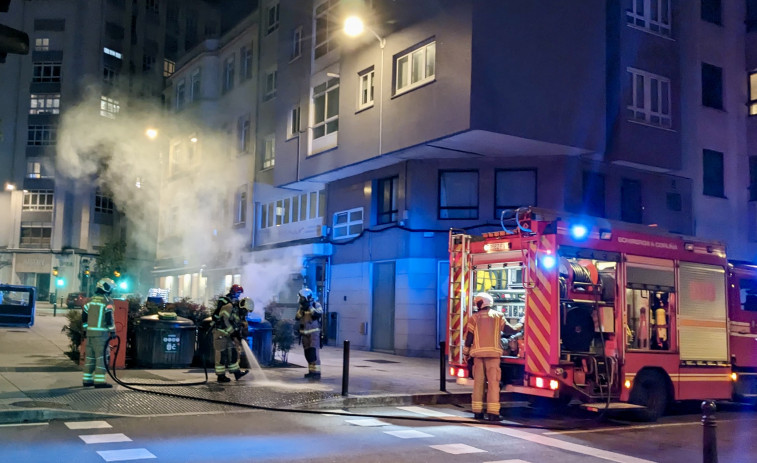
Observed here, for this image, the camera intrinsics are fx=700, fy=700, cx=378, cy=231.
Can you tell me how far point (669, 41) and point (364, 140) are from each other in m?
9.45

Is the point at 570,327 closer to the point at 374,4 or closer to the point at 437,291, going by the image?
the point at 437,291

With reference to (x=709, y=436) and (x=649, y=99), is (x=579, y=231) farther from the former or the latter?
(x=649, y=99)

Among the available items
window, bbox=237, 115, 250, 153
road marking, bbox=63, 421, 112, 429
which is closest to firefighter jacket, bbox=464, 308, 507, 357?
road marking, bbox=63, 421, 112, 429

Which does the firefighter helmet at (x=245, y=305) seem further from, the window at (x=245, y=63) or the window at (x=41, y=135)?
the window at (x=41, y=135)

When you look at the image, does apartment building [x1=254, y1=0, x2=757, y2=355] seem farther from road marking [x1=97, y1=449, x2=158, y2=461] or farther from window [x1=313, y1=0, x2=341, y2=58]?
road marking [x1=97, y1=449, x2=158, y2=461]

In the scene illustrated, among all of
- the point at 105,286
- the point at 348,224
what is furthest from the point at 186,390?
the point at 348,224

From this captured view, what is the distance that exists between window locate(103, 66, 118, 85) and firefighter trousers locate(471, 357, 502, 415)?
5467 cm

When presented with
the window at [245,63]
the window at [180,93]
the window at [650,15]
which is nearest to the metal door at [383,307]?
the window at [650,15]

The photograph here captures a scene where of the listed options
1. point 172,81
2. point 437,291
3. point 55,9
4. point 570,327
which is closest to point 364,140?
point 437,291

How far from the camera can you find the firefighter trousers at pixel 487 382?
9.52m

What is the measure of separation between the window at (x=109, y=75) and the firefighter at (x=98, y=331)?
169ft

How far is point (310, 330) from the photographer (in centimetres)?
1250

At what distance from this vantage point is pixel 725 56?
22.2 m

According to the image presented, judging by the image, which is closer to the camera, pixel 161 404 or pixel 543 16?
pixel 161 404
